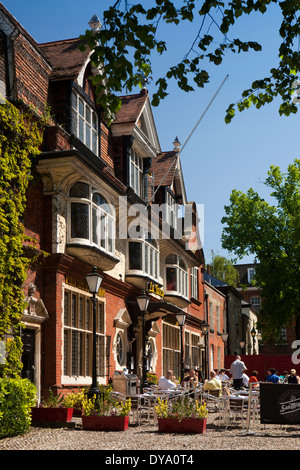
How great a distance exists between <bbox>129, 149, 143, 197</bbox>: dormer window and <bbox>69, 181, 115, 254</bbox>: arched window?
450cm

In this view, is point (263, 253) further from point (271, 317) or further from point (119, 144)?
point (119, 144)

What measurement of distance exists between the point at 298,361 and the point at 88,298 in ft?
90.6

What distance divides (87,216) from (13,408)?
23.6 ft

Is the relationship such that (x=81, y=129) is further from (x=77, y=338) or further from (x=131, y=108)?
(x=77, y=338)

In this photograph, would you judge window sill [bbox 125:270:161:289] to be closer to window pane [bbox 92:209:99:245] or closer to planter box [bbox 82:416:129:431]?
window pane [bbox 92:209:99:245]

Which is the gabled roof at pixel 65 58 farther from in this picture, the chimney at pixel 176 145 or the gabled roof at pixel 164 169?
the chimney at pixel 176 145

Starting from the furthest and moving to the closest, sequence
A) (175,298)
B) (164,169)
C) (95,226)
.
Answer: (164,169), (175,298), (95,226)

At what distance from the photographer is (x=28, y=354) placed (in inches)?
623

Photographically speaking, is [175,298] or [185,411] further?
[175,298]

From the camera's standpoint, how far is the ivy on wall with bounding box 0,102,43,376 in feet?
46.9

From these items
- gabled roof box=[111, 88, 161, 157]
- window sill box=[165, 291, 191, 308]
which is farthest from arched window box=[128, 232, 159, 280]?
gabled roof box=[111, 88, 161, 157]

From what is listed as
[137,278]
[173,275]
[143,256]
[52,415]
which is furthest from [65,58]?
[173,275]

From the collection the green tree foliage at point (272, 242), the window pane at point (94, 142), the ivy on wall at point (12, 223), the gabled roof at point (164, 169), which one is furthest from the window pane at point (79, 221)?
the green tree foliage at point (272, 242)
